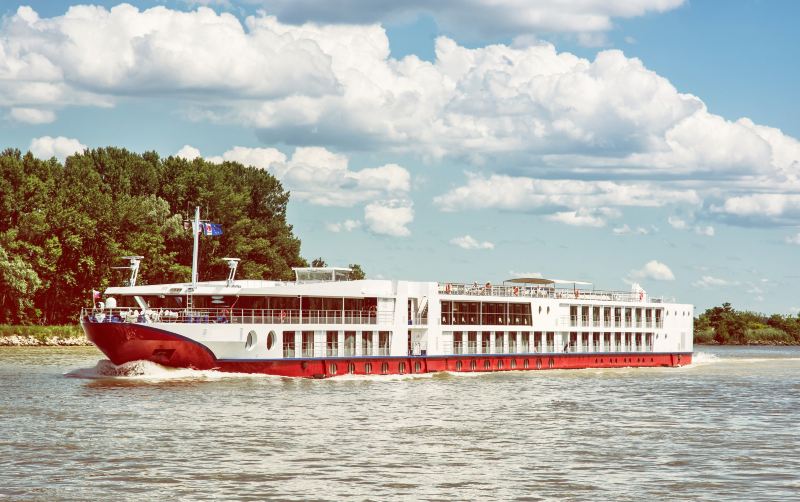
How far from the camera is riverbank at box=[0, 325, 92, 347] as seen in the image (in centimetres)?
10931

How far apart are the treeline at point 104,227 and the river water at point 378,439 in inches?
1720

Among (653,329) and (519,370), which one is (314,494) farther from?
(653,329)

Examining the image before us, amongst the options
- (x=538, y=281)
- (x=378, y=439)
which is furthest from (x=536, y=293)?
(x=378, y=439)

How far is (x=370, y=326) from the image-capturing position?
242ft

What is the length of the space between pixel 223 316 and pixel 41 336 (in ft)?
170

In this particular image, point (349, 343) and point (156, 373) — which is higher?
point (349, 343)

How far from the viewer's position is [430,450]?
42.0m

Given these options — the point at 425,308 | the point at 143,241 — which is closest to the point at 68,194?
the point at 143,241

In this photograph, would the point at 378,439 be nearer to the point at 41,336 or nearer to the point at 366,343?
the point at 366,343

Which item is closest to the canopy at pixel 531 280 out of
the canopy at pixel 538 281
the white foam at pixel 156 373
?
the canopy at pixel 538 281

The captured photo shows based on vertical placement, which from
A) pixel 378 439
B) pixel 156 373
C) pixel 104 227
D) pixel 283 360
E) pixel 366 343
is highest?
pixel 104 227

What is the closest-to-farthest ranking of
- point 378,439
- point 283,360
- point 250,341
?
point 378,439 → point 250,341 → point 283,360

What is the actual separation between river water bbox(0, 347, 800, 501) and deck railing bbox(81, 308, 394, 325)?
309 centimetres

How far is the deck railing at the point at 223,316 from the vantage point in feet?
214
